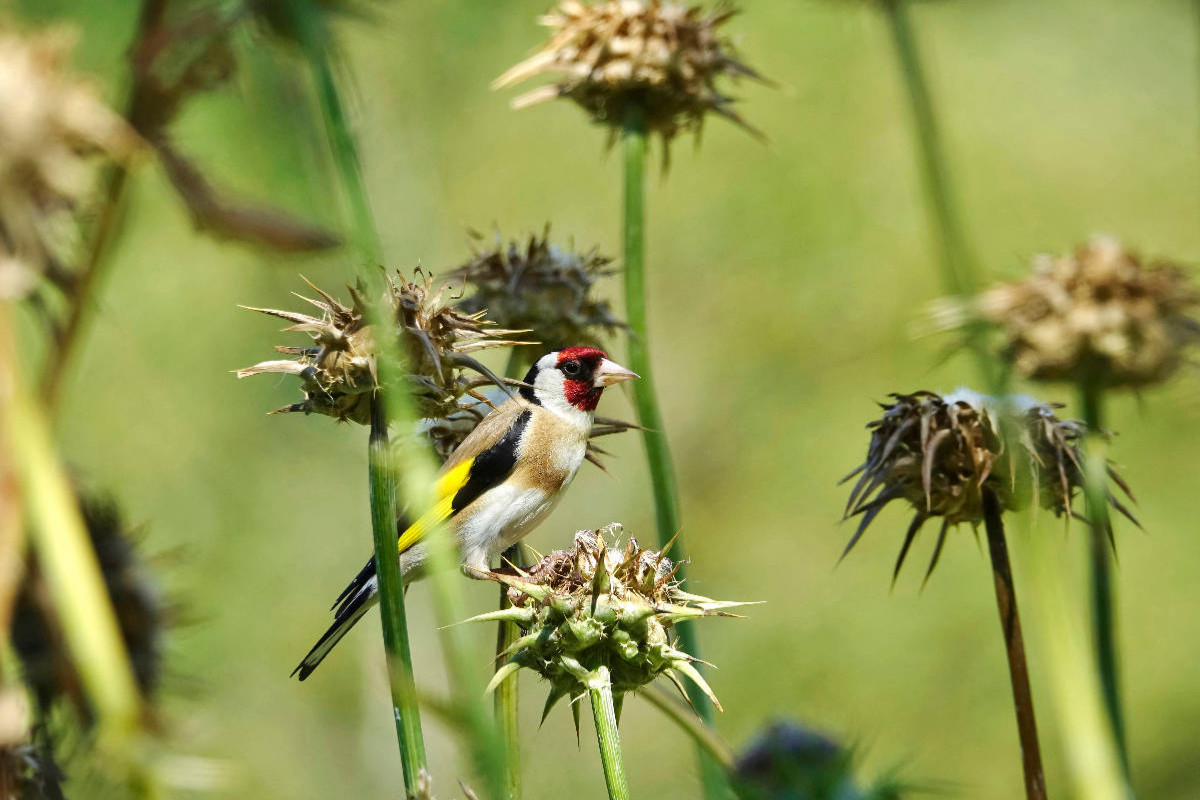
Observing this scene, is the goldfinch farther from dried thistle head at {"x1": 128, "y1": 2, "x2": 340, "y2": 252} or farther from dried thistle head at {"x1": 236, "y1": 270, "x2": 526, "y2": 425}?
dried thistle head at {"x1": 128, "y1": 2, "x2": 340, "y2": 252}

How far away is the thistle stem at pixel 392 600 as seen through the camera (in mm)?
1515

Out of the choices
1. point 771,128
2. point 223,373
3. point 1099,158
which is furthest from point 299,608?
point 1099,158

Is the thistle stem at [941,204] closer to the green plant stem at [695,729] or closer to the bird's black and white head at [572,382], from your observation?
the green plant stem at [695,729]

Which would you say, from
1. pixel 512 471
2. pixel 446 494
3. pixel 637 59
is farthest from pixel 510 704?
pixel 512 471

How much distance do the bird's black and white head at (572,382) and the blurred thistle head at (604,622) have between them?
1729 millimetres

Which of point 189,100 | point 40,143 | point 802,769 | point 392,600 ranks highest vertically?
point 189,100

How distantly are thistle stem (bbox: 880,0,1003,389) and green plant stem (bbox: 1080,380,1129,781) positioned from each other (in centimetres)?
102

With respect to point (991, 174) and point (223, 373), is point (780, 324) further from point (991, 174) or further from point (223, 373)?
point (223, 373)

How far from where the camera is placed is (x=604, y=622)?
6.98 feet

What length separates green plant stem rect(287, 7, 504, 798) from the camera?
806mm

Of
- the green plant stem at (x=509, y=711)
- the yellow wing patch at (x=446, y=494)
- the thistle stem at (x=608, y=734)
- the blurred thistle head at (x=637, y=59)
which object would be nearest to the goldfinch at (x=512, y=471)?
the yellow wing patch at (x=446, y=494)

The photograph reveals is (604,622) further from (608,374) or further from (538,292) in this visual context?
(608,374)

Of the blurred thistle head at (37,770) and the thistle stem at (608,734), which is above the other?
the blurred thistle head at (37,770)

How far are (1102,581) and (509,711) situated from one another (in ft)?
3.58
